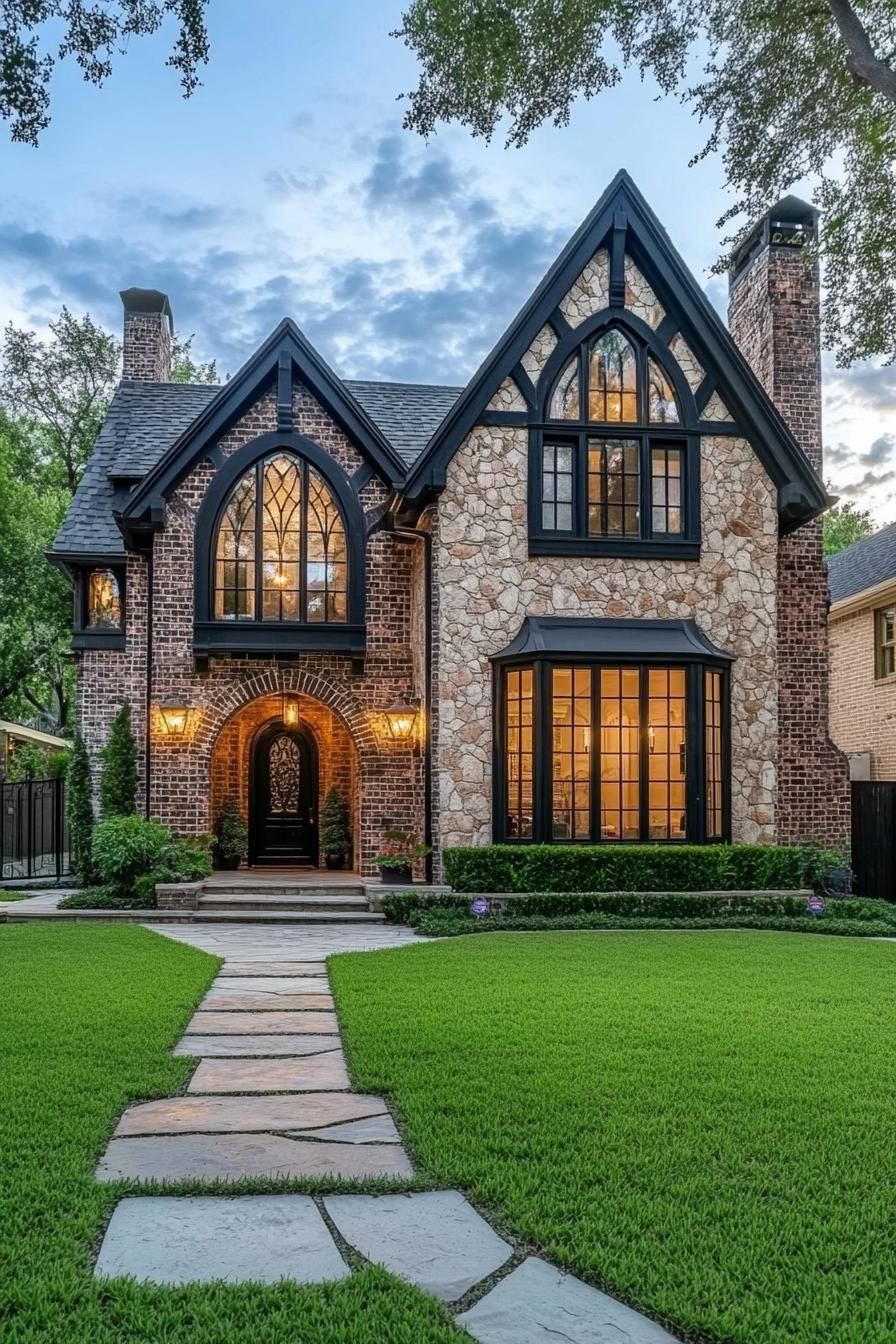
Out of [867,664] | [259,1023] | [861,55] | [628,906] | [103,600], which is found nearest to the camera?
[259,1023]

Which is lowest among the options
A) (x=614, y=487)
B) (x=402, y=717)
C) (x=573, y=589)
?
(x=402, y=717)

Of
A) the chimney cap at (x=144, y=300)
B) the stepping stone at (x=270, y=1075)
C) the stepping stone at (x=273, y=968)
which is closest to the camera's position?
the stepping stone at (x=270, y=1075)

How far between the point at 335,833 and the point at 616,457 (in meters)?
7.00

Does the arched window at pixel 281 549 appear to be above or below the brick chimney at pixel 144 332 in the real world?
below

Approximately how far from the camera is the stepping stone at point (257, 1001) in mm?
7516

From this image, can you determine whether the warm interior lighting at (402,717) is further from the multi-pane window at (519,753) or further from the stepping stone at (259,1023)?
the stepping stone at (259,1023)

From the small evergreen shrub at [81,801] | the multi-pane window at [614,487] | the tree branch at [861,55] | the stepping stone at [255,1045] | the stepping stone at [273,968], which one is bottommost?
the stepping stone at [273,968]

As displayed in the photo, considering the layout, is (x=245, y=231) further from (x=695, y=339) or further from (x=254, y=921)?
(x=254, y=921)

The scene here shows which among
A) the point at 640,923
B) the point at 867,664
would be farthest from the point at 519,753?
the point at 867,664

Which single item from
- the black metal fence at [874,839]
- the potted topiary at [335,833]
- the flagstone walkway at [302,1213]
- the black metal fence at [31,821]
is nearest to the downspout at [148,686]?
the black metal fence at [31,821]

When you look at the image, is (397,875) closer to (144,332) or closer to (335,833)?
(335,833)

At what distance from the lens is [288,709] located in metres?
17.5

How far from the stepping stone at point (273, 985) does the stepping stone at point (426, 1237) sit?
4508 millimetres

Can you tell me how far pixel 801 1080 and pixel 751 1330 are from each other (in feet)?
9.00
